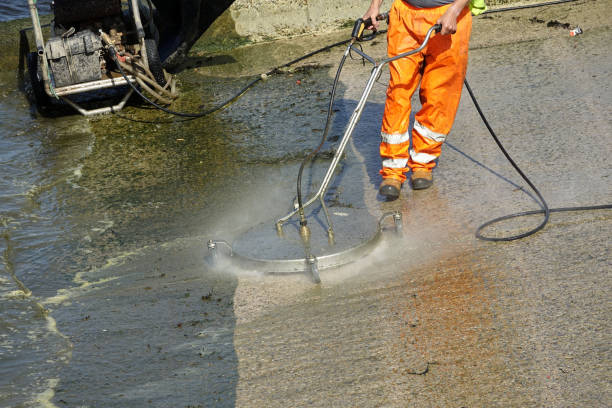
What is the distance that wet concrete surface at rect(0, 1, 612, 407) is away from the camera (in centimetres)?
258

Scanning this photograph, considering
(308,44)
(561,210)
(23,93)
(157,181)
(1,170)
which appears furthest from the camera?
(308,44)

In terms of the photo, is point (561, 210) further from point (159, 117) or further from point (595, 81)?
point (159, 117)

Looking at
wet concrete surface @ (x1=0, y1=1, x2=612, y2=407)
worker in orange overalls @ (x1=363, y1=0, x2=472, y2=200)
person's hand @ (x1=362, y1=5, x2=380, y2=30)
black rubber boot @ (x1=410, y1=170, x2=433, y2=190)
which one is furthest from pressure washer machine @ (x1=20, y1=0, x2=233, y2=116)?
black rubber boot @ (x1=410, y1=170, x2=433, y2=190)

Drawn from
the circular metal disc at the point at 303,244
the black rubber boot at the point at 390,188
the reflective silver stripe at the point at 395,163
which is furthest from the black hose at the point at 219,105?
the circular metal disc at the point at 303,244

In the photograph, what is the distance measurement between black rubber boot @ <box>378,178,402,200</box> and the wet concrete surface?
8 cm

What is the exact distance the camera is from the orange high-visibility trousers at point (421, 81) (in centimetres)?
391

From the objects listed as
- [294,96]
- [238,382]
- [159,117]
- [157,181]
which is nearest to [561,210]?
[238,382]

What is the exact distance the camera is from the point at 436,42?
3.93m

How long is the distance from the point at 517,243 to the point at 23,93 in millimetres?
Result: 5449

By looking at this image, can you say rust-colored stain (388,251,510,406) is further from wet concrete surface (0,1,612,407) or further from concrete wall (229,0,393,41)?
concrete wall (229,0,393,41)

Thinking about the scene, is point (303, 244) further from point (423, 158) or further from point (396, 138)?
point (423, 158)

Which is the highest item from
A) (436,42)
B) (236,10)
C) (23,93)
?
(436,42)

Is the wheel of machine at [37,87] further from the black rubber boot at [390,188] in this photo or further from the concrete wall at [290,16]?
the black rubber boot at [390,188]

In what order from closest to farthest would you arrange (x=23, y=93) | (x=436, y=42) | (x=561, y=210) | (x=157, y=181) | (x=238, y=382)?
1. (x=238, y=382)
2. (x=561, y=210)
3. (x=436, y=42)
4. (x=157, y=181)
5. (x=23, y=93)
